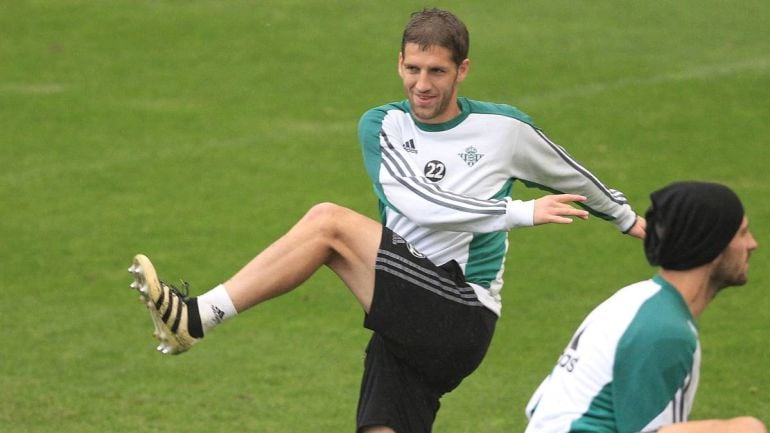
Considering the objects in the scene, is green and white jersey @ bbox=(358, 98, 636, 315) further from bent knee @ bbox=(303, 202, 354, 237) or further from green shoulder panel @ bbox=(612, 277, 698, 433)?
green shoulder panel @ bbox=(612, 277, 698, 433)

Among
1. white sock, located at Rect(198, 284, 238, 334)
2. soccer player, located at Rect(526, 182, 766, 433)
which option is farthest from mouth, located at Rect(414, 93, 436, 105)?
soccer player, located at Rect(526, 182, 766, 433)

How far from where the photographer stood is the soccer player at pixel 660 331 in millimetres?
4742

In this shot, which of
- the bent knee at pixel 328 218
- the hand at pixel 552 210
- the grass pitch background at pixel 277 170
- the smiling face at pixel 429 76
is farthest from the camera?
the grass pitch background at pixel 277 170

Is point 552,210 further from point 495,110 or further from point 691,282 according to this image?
point 691,282

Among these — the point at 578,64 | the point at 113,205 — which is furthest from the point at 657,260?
the point at 578,64

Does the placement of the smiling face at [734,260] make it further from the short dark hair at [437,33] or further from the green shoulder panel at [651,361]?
the short dark hair at [437,33]

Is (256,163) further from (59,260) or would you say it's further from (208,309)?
(208,309)

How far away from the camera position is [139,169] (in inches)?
549

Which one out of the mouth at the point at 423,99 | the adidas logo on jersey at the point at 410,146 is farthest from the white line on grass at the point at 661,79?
the mouth at the point at 423,99

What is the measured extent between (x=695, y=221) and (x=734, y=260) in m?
0.22

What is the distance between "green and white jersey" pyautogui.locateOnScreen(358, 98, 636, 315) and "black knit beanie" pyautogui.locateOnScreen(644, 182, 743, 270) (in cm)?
160

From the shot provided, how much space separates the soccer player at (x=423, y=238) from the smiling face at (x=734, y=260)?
117 cm

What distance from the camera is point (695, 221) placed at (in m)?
4.83

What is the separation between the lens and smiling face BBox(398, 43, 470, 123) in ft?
21.4
